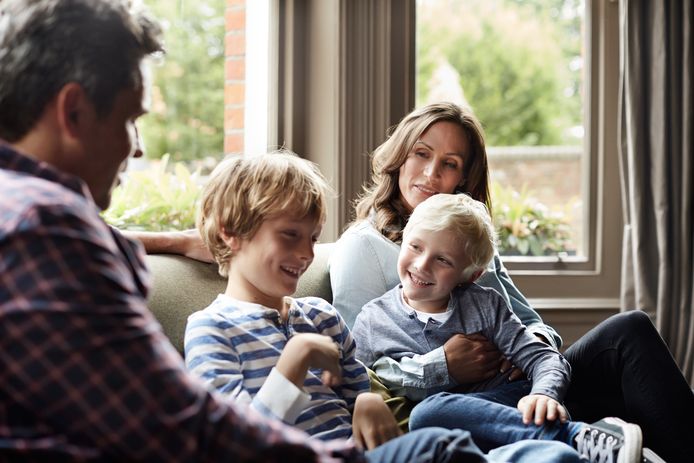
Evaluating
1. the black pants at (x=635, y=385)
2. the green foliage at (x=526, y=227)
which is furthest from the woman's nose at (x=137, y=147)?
the green foliage at (x=526, y=227)

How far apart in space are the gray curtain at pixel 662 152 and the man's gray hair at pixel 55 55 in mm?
2803

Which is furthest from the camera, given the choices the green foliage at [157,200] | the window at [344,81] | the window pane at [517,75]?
the window pane at [517,75]

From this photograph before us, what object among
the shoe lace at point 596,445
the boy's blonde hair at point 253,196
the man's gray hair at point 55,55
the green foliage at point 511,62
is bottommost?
the shoe lace at point 596,445

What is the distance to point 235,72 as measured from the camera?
128 inches

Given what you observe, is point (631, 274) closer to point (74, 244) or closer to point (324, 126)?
point (324, 126)

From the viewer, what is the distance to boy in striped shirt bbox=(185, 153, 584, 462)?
1.47 m

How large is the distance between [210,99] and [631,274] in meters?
3.27

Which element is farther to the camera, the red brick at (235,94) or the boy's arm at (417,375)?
the red brick at (235,94)

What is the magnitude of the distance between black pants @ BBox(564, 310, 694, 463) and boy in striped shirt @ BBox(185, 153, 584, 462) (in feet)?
1.52

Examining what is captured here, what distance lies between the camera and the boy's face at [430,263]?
1.94m

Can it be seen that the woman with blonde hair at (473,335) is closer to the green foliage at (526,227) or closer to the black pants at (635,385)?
the black pants at (635,385)

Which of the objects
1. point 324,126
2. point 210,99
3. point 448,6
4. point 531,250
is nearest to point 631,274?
point 531,250

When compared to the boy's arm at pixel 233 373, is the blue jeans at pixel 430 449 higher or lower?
lower

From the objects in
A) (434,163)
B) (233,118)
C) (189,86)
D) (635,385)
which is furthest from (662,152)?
(189,86)
